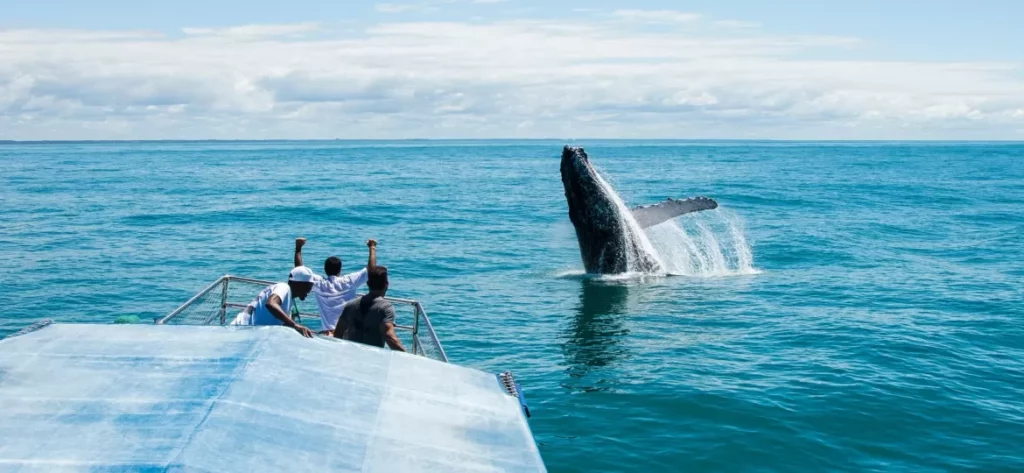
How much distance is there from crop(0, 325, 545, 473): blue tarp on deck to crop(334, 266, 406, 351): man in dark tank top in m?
1.30

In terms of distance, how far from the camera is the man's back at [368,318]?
32.5 feet

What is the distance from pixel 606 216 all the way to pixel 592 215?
0.35 metres

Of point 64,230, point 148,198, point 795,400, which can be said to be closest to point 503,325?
point 795,400

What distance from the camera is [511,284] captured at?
81.7ft

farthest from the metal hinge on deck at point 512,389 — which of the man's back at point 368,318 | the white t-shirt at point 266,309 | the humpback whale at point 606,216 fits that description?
the humpback whale at point 606,216

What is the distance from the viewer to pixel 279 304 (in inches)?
379

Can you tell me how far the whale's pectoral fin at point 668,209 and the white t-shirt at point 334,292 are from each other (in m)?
12.8

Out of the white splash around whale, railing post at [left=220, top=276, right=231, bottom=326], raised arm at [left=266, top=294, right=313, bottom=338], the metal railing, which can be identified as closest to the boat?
raised arm at [left=266, top=294, right=313, bottom=338]

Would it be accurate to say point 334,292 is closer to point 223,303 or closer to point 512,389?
point 223,303

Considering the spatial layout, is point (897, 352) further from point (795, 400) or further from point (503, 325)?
point (503, 325)

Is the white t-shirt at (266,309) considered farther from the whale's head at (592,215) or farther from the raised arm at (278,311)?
the whale's head at (592,215)

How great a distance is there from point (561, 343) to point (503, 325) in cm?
189

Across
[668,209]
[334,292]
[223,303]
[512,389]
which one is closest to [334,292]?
[334,292]

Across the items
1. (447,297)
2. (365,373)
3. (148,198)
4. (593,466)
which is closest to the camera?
(365,373)
